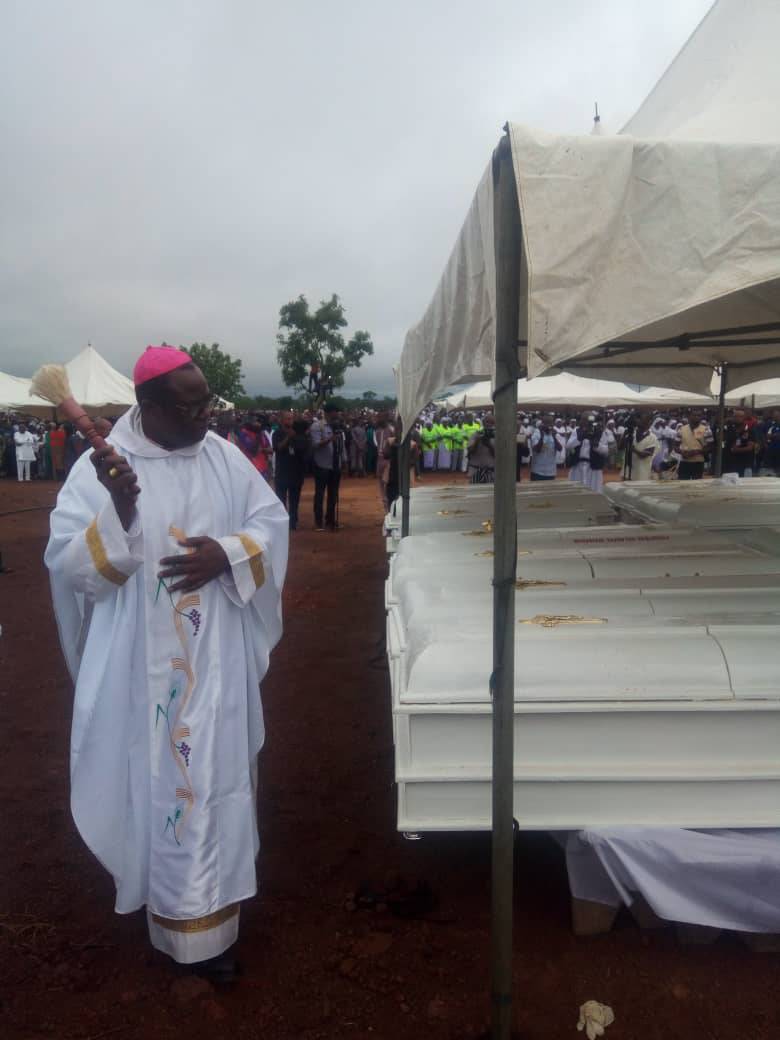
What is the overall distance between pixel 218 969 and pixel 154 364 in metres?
1.95

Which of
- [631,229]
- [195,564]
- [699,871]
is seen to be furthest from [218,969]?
[631,229]

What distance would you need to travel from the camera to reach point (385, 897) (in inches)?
110

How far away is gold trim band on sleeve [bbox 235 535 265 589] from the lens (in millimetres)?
2420

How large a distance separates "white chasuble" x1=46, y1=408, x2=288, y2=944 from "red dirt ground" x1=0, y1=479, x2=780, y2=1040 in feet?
1.01

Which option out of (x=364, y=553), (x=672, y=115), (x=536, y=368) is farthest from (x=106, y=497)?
(x=364, y=553)

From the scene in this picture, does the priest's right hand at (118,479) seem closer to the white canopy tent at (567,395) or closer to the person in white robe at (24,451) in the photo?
the white canopy tent at (567,395)

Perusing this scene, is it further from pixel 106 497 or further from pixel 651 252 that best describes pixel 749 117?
pixel 106 497

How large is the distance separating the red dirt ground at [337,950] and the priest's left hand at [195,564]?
1308mm

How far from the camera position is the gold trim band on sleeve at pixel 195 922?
2287mm

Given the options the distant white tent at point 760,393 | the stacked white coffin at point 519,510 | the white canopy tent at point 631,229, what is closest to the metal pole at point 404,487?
the stacked white coffin at point 519,510

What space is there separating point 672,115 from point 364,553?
26.1ft

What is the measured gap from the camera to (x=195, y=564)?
2281 millimetres

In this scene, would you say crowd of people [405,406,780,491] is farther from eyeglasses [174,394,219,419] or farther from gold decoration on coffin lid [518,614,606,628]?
eyeglasses [174,394,219,419]

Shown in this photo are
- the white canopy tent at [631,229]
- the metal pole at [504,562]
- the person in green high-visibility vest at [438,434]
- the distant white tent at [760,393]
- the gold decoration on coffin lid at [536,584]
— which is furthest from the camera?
the person in green high-visibility vest at [438,434]
